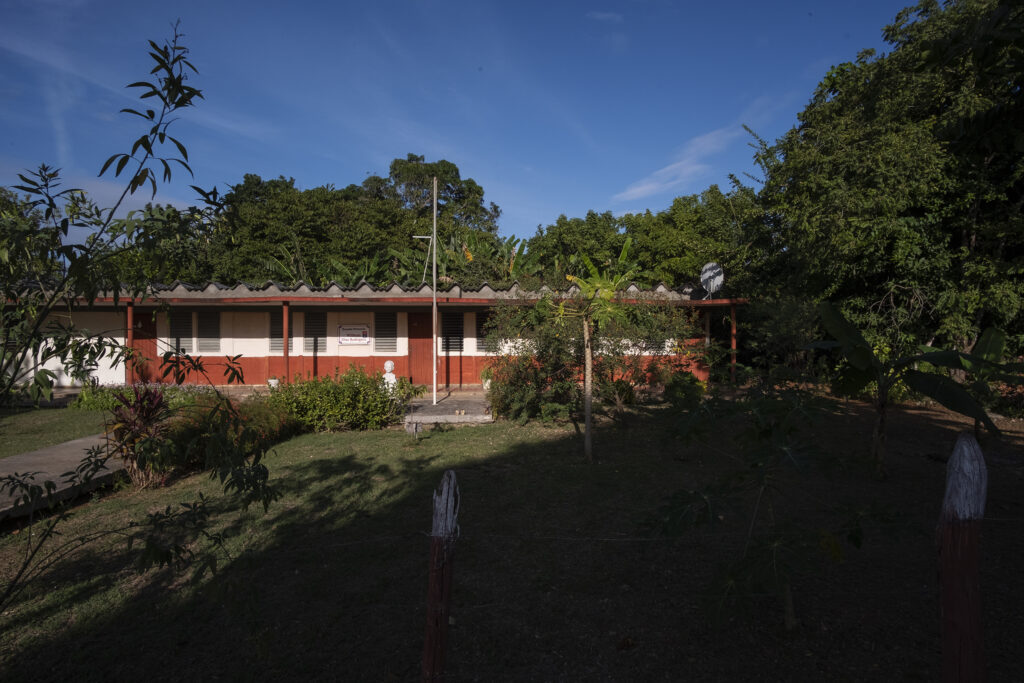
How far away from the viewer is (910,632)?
10.8 ft

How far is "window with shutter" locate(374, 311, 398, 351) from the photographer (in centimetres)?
1553

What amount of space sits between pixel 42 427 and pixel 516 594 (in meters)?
11.1

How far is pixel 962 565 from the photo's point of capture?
77.8 inches

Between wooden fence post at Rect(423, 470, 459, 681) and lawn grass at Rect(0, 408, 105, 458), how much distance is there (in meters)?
8.75

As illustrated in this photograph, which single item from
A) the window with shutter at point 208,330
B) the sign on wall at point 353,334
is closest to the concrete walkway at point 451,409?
the sign on wall at point 353,334

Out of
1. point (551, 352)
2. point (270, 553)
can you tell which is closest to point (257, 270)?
point (551, 352)

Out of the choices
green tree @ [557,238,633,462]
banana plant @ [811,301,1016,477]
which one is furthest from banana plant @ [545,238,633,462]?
banana plant @ [811,301,1016,477]

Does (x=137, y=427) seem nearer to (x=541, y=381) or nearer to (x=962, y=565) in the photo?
(x=541, y=381)

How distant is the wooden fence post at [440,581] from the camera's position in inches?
90.0

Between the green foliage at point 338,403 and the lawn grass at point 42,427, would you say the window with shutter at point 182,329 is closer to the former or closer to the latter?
the lawn grass at point 42,427

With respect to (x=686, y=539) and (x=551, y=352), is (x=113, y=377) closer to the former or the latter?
(x=551, y=352)

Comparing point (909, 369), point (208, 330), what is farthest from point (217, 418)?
point (208, 330)

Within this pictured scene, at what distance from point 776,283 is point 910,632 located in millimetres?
14137

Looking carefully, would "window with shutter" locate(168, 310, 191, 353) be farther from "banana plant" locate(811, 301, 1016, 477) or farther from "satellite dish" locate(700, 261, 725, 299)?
"banana plant" locate(811, 301, 1016, 477)
